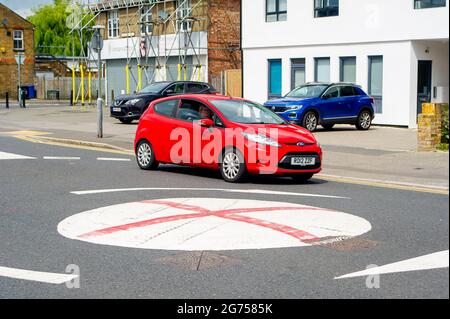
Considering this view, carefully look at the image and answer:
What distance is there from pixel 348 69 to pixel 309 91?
508cm

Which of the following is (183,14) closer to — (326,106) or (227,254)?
(326,106)

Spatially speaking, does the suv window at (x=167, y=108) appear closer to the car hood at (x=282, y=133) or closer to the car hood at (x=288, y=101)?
the car hood at (x=282, y=133)

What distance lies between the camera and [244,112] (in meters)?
13.9

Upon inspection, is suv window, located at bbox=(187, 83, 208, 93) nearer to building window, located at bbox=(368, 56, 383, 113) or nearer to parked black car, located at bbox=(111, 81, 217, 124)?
parked black car, located at bbox=(111, 81, 217, 124)

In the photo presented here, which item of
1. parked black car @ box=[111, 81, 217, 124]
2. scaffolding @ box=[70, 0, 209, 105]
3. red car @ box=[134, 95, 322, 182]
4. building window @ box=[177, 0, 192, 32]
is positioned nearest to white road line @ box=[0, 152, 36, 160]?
red car @ box=[134, 95, 322, 182]

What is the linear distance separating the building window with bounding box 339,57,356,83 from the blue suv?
3348 millimetres

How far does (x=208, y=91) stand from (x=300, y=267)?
2610cm

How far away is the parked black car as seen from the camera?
100 ft

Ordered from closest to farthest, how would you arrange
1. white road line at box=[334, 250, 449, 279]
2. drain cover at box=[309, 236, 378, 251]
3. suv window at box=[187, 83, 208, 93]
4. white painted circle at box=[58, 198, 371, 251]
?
white road line at box=[334, 250, 449, 279], drain cover at box=[309, 236, 378, 251], white painted circle at box=[58, 198, 371, 251], suv window at box=[187, 83, 208, 93]

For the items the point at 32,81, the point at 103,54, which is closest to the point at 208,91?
the point at 103,54

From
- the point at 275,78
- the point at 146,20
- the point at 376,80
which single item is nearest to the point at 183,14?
the point at 146,20

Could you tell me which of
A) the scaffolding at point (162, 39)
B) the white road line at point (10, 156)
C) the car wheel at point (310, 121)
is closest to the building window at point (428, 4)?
the car wheel at point (310, 121)

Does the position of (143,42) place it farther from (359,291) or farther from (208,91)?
(359,291)
